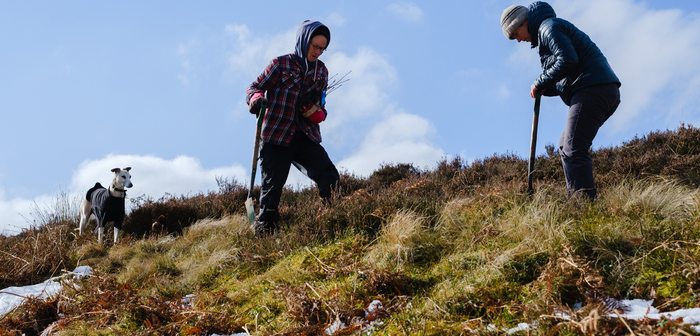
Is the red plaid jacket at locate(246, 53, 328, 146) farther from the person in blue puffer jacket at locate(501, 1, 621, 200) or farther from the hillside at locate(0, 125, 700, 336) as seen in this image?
the person in blue puffer jacket at locate(501, 1, 621, 200)

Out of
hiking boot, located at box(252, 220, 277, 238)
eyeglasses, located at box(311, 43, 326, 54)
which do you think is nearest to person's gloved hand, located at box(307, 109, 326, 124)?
eyeglasses, located at box(311, 43, 326, 54)

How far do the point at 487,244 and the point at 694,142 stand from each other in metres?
6.20

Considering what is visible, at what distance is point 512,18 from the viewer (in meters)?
4.35

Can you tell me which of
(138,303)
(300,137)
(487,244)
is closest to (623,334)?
(487,244)

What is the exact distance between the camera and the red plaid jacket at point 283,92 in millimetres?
4887

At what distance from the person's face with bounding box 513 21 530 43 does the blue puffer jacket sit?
4 centimetres

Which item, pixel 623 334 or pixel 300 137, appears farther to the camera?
pixel 300 137

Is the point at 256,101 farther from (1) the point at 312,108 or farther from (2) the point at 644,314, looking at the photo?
(2) the point at 644,314

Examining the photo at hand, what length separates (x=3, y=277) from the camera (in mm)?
5449

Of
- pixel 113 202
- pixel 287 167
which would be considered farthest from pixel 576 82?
pixel 113 202

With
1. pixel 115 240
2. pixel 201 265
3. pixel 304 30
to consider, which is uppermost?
pixel 304 30

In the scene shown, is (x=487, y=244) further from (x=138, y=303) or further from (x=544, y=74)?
(x=138, y=303)

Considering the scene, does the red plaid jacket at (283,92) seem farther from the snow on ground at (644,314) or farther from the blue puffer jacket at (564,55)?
the snow on ground at (644,314)

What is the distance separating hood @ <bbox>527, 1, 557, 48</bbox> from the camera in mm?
4293
